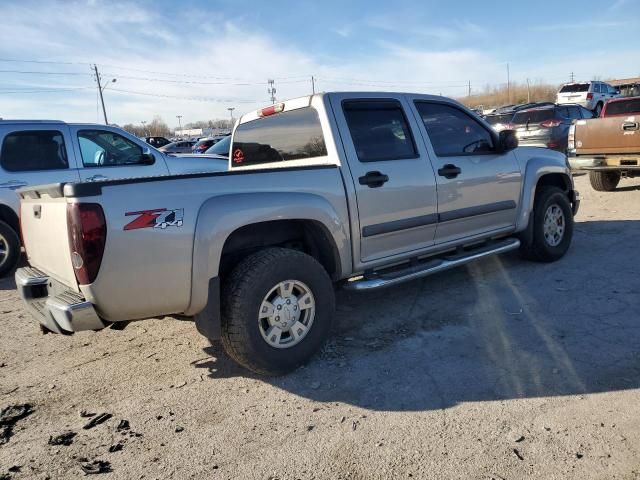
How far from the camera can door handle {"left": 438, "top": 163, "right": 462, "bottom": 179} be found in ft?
14.3

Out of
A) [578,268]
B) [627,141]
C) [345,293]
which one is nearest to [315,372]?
[345,293]

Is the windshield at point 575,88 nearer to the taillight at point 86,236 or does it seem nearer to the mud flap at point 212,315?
the mud flap at point 212,315

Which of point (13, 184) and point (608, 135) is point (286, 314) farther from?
point (608, 135)

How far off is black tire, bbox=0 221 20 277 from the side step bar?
477cm

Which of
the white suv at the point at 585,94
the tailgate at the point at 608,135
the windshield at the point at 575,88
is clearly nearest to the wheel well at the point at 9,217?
the tailgate at the point at 608,135

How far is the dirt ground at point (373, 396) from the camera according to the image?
2461 mm

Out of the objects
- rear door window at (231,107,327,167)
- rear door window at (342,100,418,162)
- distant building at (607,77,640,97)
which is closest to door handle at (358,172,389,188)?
rear door window at (342,100,418,162)

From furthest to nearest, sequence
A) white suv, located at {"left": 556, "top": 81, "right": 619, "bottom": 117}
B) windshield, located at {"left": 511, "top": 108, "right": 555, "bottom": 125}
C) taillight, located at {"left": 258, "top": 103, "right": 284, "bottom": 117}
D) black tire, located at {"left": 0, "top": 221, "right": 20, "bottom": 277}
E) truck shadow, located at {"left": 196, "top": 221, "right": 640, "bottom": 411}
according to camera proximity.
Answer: white suv, located at {"left": 556, "top": 81, "right": 619, "bottom": 117}, windshield, located at {"left": 511, "top": 108, "right": 555, "bottom": 125}, black tire, located at {"left": 0, "top": 221, "right": 20, "bottom": 277}, taillight, located at {"left": 258, "top": 103, "right": 284, "bottom": 117}, truck shadow, located at {"left": 196, "top": 221, "right": 640, "bottom": 411}

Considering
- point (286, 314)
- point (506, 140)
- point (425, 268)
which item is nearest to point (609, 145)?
point (506, 140)

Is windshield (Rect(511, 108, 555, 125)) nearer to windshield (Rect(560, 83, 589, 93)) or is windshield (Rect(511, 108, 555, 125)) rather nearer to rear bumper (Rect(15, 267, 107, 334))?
rear bumper (Rect(15, 267, 107, 334))

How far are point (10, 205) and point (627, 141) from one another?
9.95 m

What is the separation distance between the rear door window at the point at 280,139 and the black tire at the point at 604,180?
809cm

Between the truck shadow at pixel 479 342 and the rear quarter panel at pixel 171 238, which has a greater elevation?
the rear quarter panel at pixel 171 238

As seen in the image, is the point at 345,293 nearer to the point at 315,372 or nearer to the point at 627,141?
the point at 315,372
